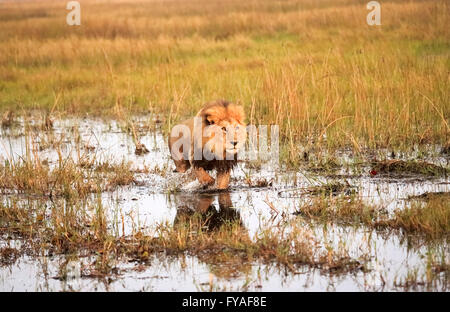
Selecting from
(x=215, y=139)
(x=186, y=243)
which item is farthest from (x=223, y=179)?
(x=186, y=243)

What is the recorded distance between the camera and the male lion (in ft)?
25.0

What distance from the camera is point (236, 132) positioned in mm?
7621

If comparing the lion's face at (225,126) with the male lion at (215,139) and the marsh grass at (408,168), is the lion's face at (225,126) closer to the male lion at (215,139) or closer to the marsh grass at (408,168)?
the male lion at (215,139)

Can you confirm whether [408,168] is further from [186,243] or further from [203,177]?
[186,243]

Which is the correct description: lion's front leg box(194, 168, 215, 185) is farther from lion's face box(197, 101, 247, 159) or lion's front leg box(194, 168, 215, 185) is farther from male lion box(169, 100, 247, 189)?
lion's face box(197, 101, 247, 159)

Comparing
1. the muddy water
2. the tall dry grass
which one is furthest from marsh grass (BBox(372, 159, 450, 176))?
the tall dry grass

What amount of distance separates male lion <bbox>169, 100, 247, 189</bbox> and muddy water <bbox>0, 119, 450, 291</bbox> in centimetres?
29

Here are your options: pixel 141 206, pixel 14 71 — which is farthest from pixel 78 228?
pixel 14 71

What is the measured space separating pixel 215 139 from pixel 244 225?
1.41m

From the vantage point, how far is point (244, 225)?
6680mm
